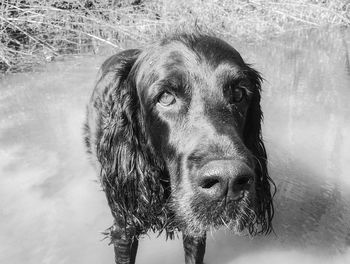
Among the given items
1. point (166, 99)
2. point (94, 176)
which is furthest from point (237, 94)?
point (94, 176)

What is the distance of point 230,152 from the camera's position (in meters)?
2.01

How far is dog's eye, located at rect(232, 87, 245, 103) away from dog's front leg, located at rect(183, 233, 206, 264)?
0.97 m

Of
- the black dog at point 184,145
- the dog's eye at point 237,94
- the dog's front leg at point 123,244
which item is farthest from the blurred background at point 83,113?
the dog's eye at point 237,94

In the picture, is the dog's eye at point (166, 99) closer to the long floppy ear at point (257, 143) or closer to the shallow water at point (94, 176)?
the long floppy ear at point (257, 143)

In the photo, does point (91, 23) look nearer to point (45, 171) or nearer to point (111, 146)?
point (45, 171)

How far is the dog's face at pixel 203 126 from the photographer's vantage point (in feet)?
6.65

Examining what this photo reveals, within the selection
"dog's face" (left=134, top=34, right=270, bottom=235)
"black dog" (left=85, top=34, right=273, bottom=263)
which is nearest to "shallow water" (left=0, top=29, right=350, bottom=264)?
"black dog" (left=85, top=34, right=273, bottom=263)

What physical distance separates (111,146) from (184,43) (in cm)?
83

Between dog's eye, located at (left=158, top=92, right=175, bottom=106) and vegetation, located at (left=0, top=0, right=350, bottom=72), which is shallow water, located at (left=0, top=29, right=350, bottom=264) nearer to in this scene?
vegetation, located at (left=0, top=0, right=350, bottom=72)

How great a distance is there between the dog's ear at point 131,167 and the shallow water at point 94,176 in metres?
0.45

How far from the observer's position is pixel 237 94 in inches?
101

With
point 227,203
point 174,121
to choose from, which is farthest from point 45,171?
point 227,203

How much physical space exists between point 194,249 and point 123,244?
1.58 feet

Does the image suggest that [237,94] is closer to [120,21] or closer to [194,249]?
[194,249]
